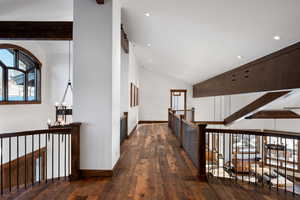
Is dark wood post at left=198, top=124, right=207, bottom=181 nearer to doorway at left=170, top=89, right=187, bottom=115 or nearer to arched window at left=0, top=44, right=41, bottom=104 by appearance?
arched window at left=0, top=44, right=41, bottom=104

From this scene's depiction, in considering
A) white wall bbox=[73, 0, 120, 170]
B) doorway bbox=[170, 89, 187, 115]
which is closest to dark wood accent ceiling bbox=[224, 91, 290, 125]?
doorway bbox=[170, 89, 187, 115]

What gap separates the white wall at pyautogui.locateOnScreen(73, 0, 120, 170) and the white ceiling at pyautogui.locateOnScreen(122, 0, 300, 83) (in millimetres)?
991

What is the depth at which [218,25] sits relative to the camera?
4.02 metres

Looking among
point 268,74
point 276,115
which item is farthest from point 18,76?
point 276,115

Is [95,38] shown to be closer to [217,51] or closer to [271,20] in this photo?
[271,20]

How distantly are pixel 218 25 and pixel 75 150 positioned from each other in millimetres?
3803

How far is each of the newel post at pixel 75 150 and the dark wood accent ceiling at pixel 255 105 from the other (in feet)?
18.8

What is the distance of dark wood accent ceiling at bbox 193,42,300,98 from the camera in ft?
11.9

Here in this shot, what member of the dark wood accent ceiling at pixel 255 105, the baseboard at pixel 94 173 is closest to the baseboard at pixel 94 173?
the baseboard at pixel 94 173

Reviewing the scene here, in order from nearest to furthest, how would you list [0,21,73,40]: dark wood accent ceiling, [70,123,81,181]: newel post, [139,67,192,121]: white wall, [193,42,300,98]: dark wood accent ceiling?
1. [70,123,81,181]: newel post
2. [193,42,300,98]: dark wood accent ceiling
3. [0,21,73,40]: dark wood accent ceiling
4. [139,67,192,121]: white wall

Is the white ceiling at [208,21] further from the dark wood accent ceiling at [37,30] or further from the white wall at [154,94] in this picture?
the white wall at [154,94]

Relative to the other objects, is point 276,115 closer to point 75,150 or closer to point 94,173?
point 94,173

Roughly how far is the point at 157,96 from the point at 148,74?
1.54 meters

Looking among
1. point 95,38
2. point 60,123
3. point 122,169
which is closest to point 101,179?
point 122,169
